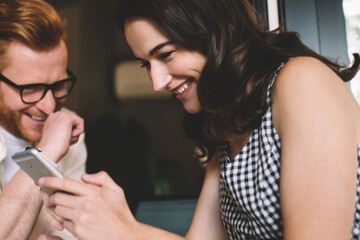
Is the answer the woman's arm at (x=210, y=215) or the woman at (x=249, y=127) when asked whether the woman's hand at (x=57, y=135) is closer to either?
the woman at (x=249, y=127)

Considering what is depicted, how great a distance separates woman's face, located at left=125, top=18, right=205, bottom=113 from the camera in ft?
2.75

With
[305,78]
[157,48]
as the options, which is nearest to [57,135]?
[157,48]

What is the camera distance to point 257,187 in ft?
2.53

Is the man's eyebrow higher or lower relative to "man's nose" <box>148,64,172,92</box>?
higher

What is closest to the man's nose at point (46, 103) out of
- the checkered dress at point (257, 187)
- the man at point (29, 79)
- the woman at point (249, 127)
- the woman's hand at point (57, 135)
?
the man at point (29, 79)

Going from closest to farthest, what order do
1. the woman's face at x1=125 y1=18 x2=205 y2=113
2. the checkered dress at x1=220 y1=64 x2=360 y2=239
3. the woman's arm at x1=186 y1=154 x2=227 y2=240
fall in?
the checkered dress at x1=220 y1=64 x2=360 y2=239, the woman's face at x1=125 y1=18 x2=205 y2=113, the woman's arm at x1=186 y1=154 x2=227 y2=240

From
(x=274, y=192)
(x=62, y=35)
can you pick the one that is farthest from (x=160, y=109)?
(x=274, y=192)

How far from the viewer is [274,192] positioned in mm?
738

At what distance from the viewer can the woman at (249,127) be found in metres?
0.60

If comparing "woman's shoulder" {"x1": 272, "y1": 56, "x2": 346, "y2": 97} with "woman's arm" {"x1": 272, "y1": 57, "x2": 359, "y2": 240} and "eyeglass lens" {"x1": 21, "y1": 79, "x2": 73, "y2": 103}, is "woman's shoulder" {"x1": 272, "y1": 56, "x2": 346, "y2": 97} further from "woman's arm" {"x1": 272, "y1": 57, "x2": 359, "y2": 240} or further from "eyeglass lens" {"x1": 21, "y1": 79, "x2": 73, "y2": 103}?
"eyeglass lens" {"x1": 21, "y1": 79, "x2": 73, "y2": 103}

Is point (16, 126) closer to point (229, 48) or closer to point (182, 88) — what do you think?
point (182, 88)

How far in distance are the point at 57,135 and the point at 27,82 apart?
1.15 feet

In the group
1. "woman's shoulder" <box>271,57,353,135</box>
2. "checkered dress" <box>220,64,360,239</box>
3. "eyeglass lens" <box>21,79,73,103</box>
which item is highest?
"woman's shoulder" <box>271,57,353,135</box>

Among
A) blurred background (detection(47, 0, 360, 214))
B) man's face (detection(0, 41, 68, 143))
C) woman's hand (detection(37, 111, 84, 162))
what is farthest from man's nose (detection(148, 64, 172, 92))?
blurred background (detection(47, 0, 360, 214))
